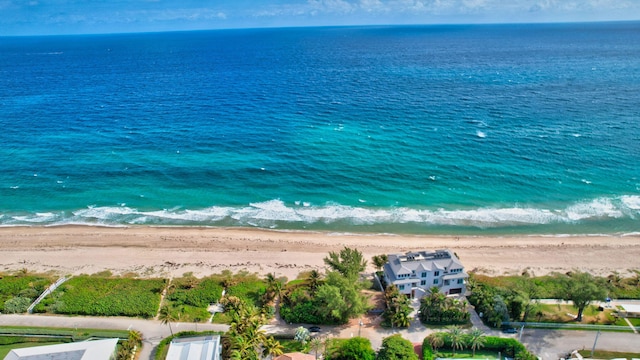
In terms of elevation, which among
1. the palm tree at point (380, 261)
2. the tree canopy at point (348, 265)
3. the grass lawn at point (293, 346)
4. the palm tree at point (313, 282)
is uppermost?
the tree canopy at point (348, 265)

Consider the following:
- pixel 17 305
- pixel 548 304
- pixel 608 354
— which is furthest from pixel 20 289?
pixel 608 354

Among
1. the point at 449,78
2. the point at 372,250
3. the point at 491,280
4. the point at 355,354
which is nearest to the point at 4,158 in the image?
the point at 372,250

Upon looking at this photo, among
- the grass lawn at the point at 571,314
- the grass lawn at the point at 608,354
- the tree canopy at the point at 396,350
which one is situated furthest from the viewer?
the grass lawn at the point at 571,314

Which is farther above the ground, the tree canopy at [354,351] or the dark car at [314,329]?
the tree canopy at [354,351]

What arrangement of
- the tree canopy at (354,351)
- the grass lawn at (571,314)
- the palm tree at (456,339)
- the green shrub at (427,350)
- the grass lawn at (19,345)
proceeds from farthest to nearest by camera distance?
1. the grass lawn at (571,314)
2. the grass lawn at (19,345)
3. the palm tree at (456,339)
4. the green shrub at (427,350)
5. the tree canopy at (354,351)

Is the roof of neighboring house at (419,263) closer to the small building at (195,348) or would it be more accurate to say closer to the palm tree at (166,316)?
the small building at (195,348)

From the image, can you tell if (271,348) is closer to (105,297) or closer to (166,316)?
(166,316)

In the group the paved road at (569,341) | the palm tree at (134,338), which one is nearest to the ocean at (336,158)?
the paved road at (569,341)
